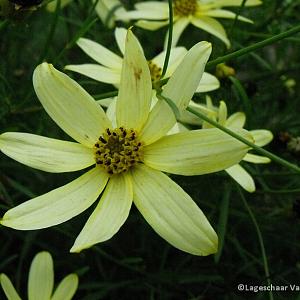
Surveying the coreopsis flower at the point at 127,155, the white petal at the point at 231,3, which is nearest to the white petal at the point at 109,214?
the coreopsis flower at the point at 127,155

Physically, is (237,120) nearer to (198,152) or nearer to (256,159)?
(256,159)

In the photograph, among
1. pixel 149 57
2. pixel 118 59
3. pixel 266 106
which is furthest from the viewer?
pixel 266 106

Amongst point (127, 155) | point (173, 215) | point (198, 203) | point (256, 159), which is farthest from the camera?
point (198, 203)

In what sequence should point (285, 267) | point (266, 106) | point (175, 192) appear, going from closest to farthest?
point (175, 192) → point (285, 267) → point (266, 106)

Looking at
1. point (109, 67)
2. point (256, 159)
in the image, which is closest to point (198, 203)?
point (256, 159)

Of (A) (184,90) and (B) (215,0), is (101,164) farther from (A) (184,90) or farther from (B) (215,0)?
(B) (215,0)

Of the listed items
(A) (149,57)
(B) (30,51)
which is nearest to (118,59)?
(A) (149,57)
